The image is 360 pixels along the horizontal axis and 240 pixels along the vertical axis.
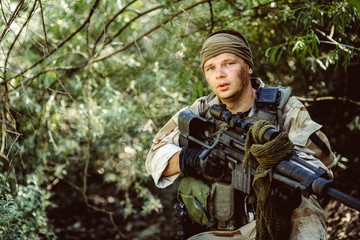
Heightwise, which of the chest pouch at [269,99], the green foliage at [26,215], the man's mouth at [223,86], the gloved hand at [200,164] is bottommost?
the green foliage at [26,215]

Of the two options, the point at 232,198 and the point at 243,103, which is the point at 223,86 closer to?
the point at 243,103

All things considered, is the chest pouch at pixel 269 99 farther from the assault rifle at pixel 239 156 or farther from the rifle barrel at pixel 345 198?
the rifle barrel at pixel 345 198

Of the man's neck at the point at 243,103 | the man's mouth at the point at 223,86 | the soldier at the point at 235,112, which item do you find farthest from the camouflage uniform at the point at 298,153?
Answer: the man's mouth at the point at 223,86

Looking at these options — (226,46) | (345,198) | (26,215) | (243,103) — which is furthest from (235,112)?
(26,215)

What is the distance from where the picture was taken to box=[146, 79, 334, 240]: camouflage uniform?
7.29ft

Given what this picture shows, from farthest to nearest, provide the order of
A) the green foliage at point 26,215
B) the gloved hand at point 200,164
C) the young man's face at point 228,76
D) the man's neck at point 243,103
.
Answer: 1. the green foliage at point 26,215
2. the man's neck at point 243,103
3. the young man's face at point 228,76
4. the gloved hand at point 200,164

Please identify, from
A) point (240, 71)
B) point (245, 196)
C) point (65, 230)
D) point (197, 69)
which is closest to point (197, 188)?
point (245, 196)

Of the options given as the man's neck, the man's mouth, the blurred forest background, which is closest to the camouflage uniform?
the man's neck

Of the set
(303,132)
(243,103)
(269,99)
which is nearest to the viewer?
(303,132)

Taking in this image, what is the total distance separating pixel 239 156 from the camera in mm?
2338

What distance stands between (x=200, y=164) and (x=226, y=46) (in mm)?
928

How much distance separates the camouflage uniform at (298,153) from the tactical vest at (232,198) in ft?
0.21

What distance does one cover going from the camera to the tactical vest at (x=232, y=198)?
254 cm

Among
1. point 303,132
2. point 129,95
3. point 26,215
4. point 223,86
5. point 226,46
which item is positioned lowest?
point 26,215
